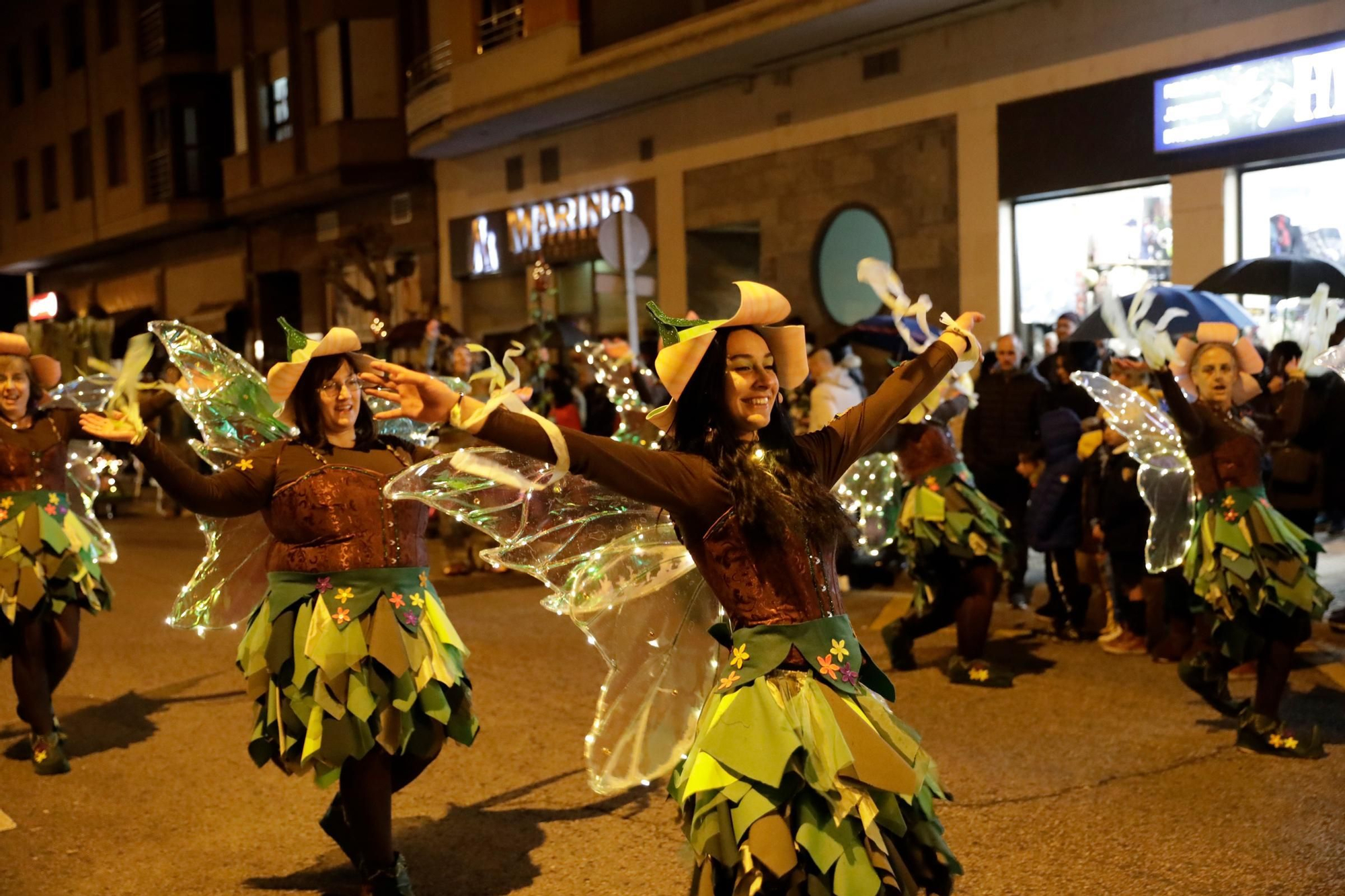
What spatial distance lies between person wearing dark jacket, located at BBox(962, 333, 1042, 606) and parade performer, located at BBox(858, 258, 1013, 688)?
1933mm

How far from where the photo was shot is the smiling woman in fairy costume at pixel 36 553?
22.9ft

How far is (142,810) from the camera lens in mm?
6336

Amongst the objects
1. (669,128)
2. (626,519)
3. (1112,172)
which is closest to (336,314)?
(669,128)

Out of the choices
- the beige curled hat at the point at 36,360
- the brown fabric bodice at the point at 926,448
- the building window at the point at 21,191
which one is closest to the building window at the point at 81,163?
the building window at the point at 21,191

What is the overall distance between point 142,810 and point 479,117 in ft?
56.5

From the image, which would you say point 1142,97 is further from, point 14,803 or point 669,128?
point 14,803

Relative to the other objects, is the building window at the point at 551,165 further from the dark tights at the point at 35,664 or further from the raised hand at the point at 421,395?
the raised hand at the point at 421,395

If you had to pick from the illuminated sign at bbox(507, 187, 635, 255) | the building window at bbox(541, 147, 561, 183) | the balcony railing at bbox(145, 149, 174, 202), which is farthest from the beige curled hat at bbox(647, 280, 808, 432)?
the balcony railing at bbox(145, 149, 174, 202)

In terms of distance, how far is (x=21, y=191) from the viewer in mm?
43781

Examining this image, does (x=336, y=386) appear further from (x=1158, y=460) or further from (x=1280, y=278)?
(x=1280, y=278)

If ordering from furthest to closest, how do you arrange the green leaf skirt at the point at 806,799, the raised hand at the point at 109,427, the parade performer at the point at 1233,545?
the parade performer at the point at 1233,545
the raised hand at the point at 109,427
the green leaf skirt at the point at 806,799

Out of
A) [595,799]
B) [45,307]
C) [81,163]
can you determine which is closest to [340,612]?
[595,799]

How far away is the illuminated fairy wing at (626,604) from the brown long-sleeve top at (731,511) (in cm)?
50

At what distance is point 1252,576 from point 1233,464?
0.51 meters
